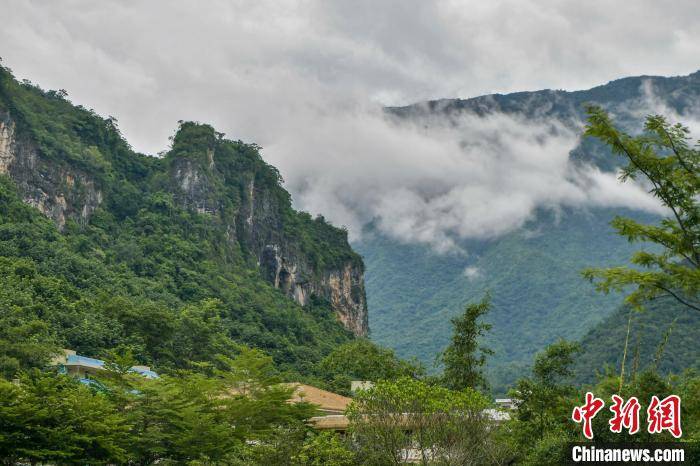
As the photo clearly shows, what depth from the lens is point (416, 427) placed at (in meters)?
15.7

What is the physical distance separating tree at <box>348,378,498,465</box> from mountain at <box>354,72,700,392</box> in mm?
51766

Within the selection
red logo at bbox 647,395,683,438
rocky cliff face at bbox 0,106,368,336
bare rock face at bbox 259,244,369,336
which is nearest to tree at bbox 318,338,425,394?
red logo at bbox 647,395,683,438

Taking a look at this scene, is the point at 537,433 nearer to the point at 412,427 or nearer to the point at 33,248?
the point at 412,427

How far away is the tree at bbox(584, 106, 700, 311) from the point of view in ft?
37.2

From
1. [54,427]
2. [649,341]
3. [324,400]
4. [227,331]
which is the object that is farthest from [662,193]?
[227,331]

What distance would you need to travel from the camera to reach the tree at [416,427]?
15.4 m

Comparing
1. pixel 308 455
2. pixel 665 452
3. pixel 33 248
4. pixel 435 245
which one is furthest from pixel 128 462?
pixel 435 245

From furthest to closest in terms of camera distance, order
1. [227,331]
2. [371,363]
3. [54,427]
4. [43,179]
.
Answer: [43,179]
[227,331]
[371,363]
[54,427]

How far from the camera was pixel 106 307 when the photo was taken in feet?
144

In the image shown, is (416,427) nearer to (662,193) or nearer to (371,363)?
(662,193)

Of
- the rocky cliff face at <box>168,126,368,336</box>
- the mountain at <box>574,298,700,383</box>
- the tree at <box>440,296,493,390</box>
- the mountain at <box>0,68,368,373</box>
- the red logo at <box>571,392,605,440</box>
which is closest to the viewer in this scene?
the red logo at <box>571,392,605,440</box>

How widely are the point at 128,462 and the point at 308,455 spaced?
5.58 m

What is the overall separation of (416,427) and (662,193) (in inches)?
258

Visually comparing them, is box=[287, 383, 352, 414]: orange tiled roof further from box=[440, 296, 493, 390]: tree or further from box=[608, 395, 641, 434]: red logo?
box=[608, 395, 641, 434]: red logo
